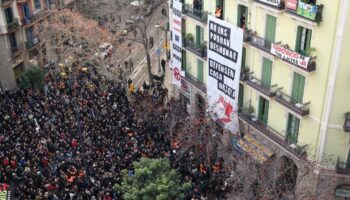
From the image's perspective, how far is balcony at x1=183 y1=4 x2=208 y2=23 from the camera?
3669 cm

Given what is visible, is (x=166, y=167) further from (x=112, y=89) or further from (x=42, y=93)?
(x=42, y=93)

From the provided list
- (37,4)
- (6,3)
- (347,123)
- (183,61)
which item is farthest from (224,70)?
(37,4)

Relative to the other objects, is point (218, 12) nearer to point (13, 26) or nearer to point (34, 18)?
point (13, 26)

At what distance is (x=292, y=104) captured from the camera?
31.0 metres

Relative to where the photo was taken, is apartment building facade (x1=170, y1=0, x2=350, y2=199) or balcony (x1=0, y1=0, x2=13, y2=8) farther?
balcony (x1=0, y1=0, x2=13, y2=8)

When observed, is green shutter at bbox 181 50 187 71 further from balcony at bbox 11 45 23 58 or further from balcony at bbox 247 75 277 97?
balcony at bbox 11 45 23 58

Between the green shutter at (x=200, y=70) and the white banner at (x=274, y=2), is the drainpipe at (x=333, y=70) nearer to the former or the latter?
the white banner at (x=274, y=2)

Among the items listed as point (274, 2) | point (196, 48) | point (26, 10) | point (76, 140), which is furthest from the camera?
point (26, 10)

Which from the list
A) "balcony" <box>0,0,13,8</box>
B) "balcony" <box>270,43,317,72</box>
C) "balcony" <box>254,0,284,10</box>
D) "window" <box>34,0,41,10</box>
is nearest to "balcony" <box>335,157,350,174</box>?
"balcony" <box>270,43,317,72</box>

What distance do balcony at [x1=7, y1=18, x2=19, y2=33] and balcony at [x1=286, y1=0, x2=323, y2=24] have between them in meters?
31.1

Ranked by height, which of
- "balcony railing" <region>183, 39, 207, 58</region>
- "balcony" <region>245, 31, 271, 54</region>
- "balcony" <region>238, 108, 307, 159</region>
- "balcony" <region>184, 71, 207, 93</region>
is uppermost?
"balcony" <region>245, 31, 271, 54</region>

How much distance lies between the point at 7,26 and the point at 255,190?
31.1m

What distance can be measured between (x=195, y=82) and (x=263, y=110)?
802 cm

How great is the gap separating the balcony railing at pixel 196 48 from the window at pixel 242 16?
4.92 metres
